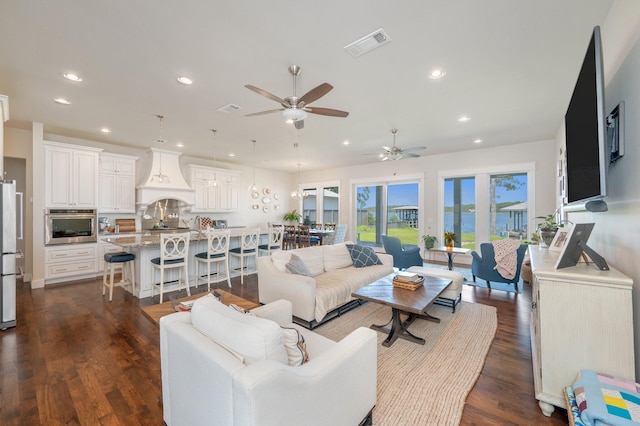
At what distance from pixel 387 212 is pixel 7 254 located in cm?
793

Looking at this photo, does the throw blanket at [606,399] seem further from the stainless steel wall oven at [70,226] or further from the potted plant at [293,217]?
the potted plant at [293,217]

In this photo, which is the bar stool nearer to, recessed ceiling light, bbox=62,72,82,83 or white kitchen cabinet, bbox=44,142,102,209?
white kitchen cabinet, bbox=44,142,102,209

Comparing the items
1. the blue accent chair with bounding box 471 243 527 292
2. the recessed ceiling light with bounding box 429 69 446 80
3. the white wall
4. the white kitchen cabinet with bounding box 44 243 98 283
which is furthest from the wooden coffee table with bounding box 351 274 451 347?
the white kitchen cabinet with bounding box 44 243 98 283

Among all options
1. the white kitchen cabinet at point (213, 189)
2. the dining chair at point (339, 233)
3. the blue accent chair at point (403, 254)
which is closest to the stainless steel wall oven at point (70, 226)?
the white kitchen cabinet at point (213, 189)

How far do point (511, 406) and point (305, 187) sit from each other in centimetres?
898

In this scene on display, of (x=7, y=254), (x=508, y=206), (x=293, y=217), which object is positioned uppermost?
(x=508, y=206)

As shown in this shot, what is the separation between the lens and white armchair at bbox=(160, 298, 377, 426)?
101 centimetres

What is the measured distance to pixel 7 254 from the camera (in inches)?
124

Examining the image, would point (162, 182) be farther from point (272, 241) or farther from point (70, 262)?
point (272, 241)

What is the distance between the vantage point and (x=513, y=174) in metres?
6.28

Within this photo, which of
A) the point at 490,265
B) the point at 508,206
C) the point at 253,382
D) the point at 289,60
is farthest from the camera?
the point at 508,206

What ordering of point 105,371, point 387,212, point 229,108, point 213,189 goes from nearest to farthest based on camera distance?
point 105,371
point 229,108
point 213,189
point 387,212

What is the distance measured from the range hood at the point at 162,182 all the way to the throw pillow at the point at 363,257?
184 inches

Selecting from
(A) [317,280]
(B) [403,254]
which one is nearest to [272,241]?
(A) [317,280]
